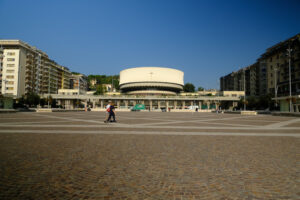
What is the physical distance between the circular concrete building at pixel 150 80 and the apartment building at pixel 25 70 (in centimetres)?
3816

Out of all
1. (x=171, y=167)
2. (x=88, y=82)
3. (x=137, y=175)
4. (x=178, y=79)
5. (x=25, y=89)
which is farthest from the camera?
(x=88, y=82)

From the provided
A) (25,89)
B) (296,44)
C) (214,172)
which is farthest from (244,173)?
(25,89)

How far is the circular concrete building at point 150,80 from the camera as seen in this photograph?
109m

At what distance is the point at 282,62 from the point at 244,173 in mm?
72508

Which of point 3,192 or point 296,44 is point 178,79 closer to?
point 296,44

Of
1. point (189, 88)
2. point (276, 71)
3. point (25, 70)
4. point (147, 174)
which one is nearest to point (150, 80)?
point (189, 88)

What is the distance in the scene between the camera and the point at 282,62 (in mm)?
63375

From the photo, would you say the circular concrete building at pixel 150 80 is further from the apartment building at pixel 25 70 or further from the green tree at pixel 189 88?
the apartment building at pixel 25 70

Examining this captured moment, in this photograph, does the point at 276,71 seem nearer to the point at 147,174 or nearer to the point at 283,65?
the point at 283,65

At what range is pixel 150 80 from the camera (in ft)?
354

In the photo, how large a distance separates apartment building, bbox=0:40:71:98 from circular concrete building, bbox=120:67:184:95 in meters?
38.2

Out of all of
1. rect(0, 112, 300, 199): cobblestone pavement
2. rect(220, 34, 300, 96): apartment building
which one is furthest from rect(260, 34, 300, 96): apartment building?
rect(0, 112, 300, 199): cobblestone pavement

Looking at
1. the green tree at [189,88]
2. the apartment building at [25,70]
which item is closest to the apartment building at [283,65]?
the green tree at [189,88]

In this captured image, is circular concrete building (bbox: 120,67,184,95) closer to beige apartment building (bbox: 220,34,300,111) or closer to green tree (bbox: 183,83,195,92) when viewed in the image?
green tree (bbox: 183,83,195,92)
